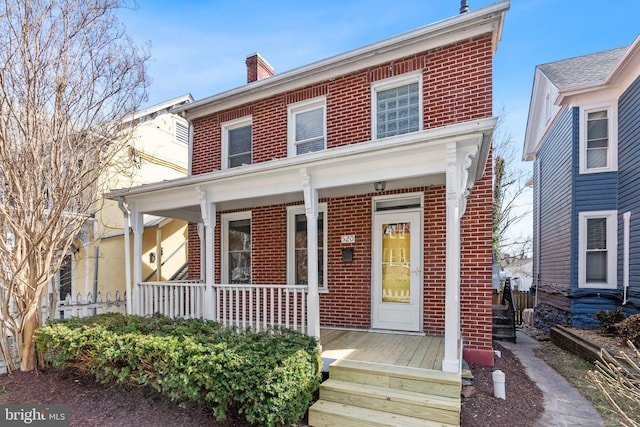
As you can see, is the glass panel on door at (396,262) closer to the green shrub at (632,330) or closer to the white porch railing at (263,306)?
the white porch railing at (263,306)

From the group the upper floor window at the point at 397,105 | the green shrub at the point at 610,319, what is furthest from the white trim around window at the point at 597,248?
the upper floor window at the point at 397,105

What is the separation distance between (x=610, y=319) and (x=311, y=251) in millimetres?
6807

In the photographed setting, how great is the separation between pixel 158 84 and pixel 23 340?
466 centimetres

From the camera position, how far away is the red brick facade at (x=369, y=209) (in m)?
5.56

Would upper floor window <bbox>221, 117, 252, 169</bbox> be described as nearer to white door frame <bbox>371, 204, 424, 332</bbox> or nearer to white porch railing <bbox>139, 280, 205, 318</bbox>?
white porch railing <bbox>139, 280, 205, 318</bbox>

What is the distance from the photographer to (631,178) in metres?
7.84

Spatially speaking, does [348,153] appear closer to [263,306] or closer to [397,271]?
[397,271]

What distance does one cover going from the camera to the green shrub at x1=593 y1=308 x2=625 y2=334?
723cm

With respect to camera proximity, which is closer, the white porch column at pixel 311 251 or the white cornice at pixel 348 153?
the white cornice at pixel 348 153

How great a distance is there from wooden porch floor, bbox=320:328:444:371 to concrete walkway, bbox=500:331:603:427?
137 centimetres

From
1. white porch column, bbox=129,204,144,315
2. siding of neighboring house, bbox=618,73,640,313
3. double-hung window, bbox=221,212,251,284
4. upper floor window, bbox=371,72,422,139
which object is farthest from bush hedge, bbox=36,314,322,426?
siding of neighboring house, bbox=618,73,640,313

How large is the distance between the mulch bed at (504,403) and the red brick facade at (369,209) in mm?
531

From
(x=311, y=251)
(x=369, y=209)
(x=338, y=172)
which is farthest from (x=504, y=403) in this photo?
(x=338, y=172)

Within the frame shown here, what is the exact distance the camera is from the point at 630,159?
7.87 metres
